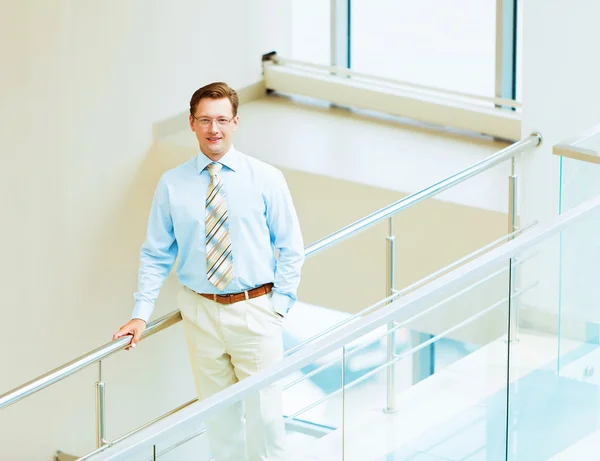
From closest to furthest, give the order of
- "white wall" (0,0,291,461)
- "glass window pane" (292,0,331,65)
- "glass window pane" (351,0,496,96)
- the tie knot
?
the tie knot
"white wall" (0,0,291,461)
"glass window pane" (351,0,496,96)
"glass window pane" (292,0,331,65)

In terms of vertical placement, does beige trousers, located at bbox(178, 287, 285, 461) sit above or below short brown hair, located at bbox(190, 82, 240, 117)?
below

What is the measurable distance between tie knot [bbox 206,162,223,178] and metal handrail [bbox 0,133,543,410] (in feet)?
1.54

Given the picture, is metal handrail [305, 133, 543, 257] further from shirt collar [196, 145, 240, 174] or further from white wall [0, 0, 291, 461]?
white wall [0, 0, 291, 461]

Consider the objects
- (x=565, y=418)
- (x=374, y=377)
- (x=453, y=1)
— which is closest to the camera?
(x=565, y=418)

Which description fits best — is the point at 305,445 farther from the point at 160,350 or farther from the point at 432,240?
the point at 160,350

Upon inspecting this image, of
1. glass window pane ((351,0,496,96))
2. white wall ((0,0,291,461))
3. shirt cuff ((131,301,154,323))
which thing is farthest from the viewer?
glass window pane ((351,0,496,96))

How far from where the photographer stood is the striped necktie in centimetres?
340

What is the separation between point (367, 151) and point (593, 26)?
6.79ft

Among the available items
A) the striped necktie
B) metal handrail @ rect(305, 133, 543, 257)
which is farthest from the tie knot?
metal handrail @ rect(305, 133, 543, 257)

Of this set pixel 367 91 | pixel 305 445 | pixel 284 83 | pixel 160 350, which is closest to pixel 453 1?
pixel 367 91

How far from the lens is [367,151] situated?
702 cm

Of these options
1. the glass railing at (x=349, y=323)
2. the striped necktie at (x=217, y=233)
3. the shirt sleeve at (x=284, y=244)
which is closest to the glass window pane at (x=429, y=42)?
the glass railing at (x=349, y=323)

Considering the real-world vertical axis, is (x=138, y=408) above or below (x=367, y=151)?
below

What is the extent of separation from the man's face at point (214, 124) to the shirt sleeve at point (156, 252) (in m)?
0.19
